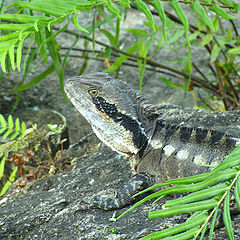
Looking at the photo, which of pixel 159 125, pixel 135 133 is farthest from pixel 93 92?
pixel 159 125

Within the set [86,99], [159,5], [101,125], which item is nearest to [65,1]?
[159,5]

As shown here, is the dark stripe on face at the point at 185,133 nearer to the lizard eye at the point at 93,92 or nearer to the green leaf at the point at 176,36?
the lizard eye at the point at 93,92

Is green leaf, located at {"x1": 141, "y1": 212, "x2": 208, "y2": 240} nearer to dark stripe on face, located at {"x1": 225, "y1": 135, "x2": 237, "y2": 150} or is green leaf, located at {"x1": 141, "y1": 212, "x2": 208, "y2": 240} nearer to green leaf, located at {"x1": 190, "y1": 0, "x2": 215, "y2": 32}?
dark stripe on face, located at {"x1": 225, "y1": 135, "x2": 237, "y2": 150}

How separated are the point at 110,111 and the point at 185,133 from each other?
604 millimetres

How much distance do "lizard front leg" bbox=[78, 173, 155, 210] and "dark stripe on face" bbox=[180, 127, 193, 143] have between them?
0.40 metres

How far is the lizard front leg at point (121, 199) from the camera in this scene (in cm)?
264

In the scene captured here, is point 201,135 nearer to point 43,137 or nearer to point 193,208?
point 193,208

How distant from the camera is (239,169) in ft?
4.73

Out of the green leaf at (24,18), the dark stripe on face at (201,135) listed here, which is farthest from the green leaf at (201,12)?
the green leaf at (24,18)

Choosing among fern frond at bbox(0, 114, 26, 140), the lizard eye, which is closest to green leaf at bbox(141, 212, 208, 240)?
the lizard eye

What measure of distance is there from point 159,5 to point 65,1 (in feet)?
1.96

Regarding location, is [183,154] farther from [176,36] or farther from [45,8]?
[176,36]

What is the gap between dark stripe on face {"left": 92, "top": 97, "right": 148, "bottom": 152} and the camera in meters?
2.93

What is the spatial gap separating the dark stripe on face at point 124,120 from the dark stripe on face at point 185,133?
1.07ft
